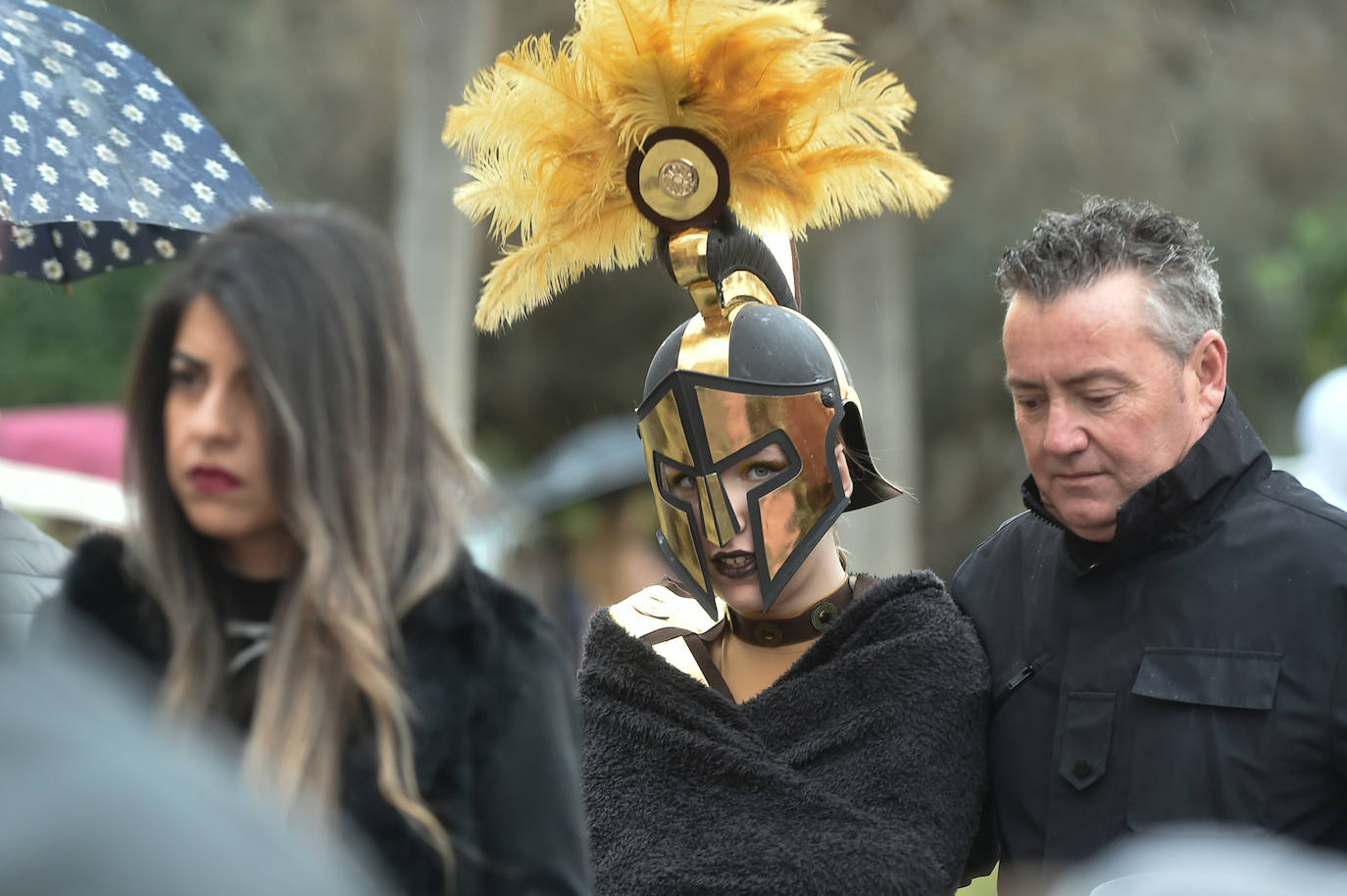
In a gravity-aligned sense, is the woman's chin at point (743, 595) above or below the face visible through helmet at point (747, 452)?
below

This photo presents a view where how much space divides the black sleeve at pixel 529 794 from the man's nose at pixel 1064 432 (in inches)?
47.4

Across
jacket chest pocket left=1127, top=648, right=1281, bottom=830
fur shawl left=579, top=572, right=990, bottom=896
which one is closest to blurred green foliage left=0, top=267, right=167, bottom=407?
fur shawl left=579, top=572, right=990, bottom=896

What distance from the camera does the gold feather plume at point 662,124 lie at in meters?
3.38

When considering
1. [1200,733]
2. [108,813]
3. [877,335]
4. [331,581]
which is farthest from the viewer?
[877,335]

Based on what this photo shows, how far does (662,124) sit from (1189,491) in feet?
4.30

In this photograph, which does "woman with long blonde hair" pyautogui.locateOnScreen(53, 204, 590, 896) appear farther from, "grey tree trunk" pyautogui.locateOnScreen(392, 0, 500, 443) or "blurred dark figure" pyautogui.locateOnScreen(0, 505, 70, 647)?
"grey tree trunk" pyautogui.locateOnScreen(392, 0, 500, 443)

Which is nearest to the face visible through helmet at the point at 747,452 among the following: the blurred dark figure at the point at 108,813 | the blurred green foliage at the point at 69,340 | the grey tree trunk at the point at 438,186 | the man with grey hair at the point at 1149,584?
the man with grey hair at the point at 1149,584

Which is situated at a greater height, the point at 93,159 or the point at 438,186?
the point at 438,186

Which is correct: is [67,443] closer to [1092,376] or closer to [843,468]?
[843,468]

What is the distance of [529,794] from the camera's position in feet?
6.78

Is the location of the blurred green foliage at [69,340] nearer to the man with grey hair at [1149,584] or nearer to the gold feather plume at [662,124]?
the gold feather plume at [662,124]

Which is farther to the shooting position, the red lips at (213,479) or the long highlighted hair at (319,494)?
the red lips at (213,479)

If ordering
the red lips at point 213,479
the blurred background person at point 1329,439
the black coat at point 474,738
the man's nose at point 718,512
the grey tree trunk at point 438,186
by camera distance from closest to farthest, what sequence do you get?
the black coat at point 474,738 < the red lips at point 213,479 < the man's nose at point 718,512 < the blurred background person at point 1329,439 < the grey tree trunk at point 438,186

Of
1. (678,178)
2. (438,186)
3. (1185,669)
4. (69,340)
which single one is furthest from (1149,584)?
(69,340)
